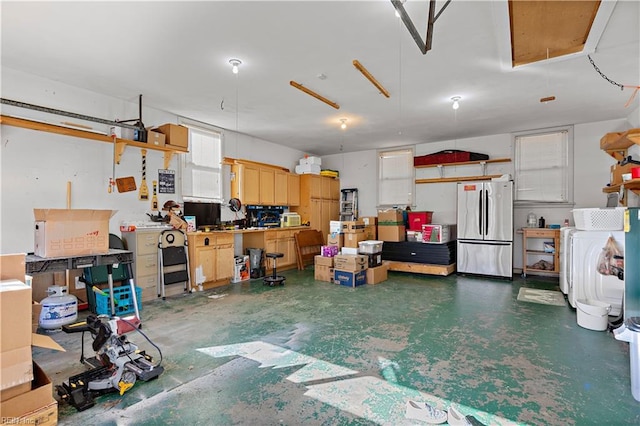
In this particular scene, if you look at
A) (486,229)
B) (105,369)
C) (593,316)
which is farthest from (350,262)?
(105,369)

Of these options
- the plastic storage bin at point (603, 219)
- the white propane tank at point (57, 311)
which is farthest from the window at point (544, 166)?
the white propane tank at point (57, 311)

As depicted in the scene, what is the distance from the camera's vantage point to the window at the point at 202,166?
5.77 metres

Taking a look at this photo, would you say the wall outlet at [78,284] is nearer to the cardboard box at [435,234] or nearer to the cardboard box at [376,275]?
the cardboard box at [376,275]

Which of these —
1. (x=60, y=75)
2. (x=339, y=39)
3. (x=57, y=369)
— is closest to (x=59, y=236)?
(x=57, y=369)

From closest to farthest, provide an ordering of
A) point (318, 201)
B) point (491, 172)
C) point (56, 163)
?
1. point (56, 163)
2. point (491, 172)
3. point (318, 201)

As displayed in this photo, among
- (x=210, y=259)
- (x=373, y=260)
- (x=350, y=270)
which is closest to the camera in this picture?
(x=210, y=259)

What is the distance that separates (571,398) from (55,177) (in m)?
5.82

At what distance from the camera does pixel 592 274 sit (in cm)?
388

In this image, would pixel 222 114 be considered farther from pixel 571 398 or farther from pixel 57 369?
pixel 571 398

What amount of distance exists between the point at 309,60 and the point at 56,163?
3.57 metres

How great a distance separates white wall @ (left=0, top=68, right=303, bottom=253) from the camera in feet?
12.3

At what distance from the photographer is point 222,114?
547cm

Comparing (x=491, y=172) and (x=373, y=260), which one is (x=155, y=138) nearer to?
(x=373, y=260)

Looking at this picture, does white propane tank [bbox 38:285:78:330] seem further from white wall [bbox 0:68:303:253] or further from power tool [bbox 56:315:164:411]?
power tool [bbox 56:315:164:411]
